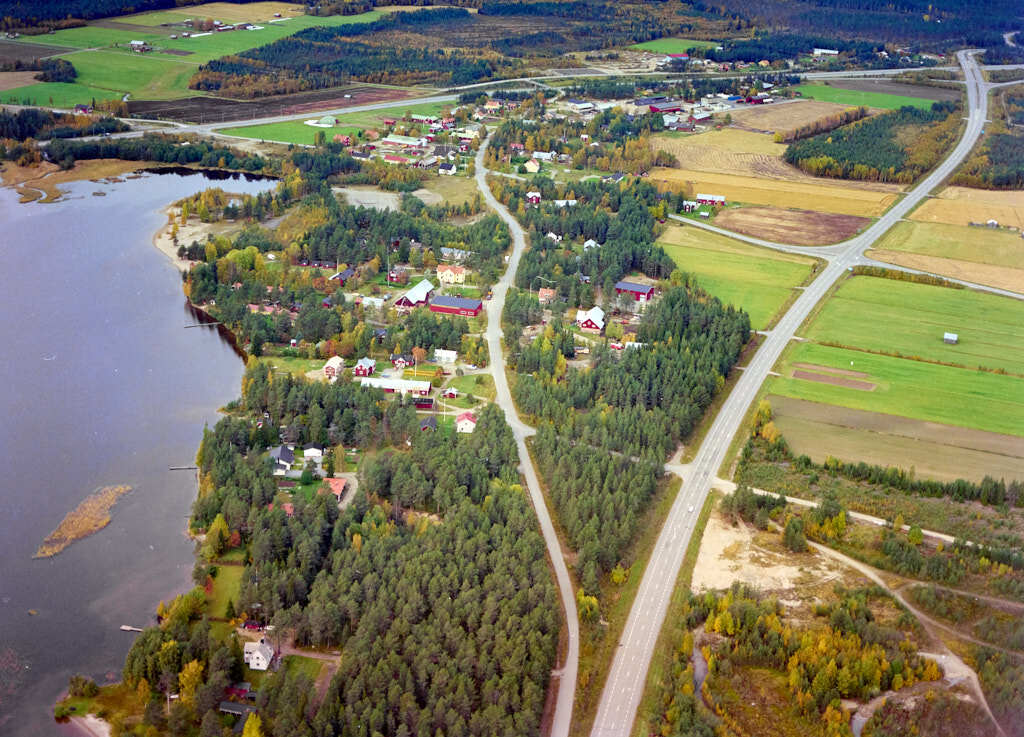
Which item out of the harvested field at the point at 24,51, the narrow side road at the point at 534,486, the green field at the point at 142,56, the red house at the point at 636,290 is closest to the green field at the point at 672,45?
the green field at the point at 142,56

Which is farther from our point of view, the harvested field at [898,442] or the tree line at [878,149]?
the tree line at [878,149]

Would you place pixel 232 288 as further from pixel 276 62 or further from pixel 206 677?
pixel 276 62

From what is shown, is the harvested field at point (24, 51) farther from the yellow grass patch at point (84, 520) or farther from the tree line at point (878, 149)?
the yellow grass patch at point (84, 520)

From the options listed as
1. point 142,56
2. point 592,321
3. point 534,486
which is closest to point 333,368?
point 534,486

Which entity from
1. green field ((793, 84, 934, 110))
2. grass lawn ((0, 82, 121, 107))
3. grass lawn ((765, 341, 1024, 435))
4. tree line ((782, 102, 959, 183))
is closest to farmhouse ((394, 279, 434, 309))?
grass lawn ((765, 341, 1024, 435))

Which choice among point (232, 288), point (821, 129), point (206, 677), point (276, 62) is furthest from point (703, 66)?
point (206, 677)

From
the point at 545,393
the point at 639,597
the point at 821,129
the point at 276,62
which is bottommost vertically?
the point at 639,597

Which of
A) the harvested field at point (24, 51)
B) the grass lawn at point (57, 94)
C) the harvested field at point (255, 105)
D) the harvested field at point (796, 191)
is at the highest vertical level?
the harvested field at point (24, 51)
